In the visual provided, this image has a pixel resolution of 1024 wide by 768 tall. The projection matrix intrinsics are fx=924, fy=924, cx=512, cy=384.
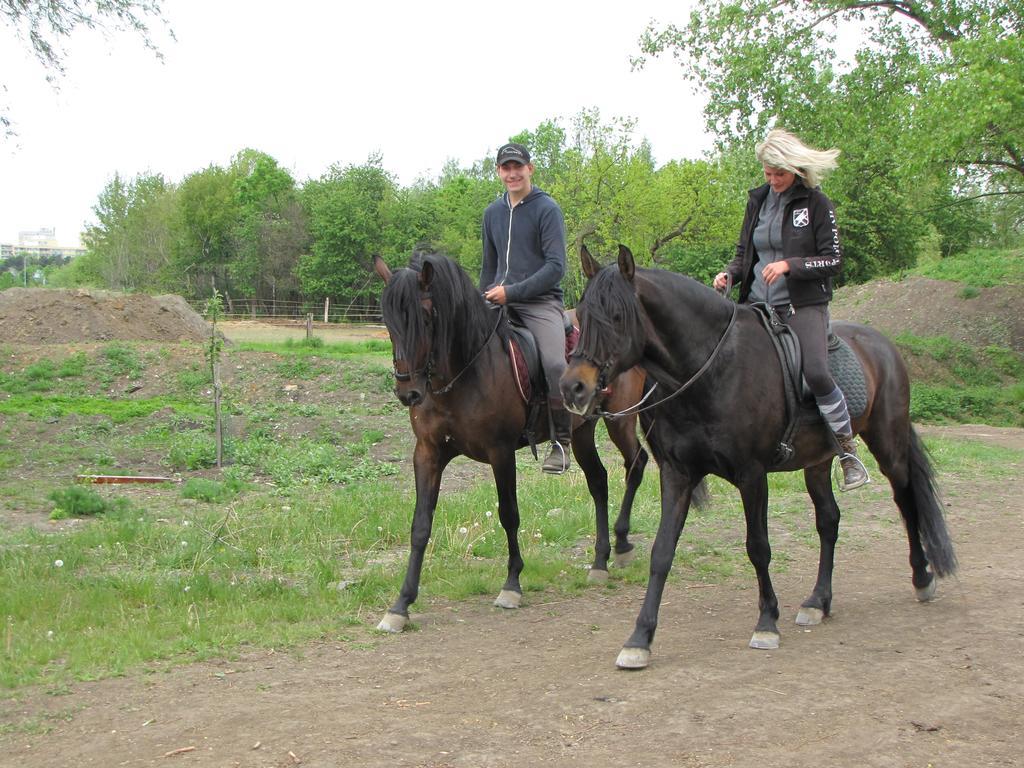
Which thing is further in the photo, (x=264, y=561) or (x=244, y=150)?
(x=244, y=150)

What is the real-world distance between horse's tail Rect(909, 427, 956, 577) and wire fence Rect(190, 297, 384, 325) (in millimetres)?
44247

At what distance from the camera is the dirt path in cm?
415

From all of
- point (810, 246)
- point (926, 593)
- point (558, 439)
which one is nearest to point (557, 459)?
point (558, 439)

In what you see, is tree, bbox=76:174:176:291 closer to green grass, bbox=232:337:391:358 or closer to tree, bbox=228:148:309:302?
tree, bbox=228:148:309:302

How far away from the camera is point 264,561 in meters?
7.52

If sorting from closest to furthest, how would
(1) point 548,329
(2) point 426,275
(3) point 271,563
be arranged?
(2) point 426,275 < (1) point 548,329 < (3) point 271,563

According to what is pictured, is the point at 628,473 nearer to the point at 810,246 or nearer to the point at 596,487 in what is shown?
the point at 596,487

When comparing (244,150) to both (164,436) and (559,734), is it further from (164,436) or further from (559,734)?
(559,734)

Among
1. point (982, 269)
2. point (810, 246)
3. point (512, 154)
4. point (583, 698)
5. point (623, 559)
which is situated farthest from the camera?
point (982, 269)

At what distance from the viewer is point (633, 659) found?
17.3 feet

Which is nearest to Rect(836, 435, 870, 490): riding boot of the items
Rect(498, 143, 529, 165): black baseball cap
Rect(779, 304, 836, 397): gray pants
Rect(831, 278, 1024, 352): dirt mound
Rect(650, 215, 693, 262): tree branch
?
Rect(779, 304, 836, 397): gray pants

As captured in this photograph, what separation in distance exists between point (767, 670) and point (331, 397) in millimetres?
13852

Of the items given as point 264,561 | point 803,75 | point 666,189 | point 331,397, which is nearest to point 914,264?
point 666,189

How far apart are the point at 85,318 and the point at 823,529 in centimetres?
2434
